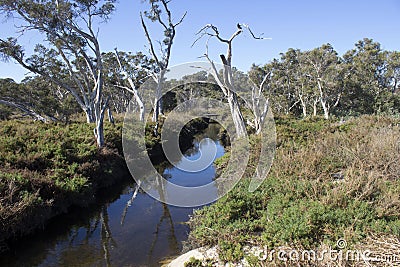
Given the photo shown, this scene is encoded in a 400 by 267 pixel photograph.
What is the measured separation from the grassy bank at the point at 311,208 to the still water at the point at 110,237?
88 cm

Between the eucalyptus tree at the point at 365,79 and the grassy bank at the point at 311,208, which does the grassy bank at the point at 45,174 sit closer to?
the grassy bank at the point at 311,208

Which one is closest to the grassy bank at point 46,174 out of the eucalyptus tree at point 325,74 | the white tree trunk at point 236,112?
the white tree trunk at point 236,112

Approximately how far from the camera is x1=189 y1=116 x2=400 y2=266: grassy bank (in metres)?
4.88

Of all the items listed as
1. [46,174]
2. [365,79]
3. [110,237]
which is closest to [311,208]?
[110,237]

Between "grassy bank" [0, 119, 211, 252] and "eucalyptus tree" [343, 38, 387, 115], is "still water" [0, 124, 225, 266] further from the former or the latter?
"eucalyptus tree" [343, 38, 387, 115]

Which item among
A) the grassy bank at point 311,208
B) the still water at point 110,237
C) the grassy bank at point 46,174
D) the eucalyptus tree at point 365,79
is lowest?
the still water at point 110,237

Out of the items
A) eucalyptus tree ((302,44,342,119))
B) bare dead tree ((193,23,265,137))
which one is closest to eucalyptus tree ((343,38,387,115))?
eucalyptus tree ((302,44,342,119))

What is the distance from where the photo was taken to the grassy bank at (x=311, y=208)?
4875 millimetres

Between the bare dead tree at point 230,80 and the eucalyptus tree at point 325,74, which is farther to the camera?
the eucalyptus tree at point 325,74

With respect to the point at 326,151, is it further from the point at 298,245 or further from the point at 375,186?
the point at 298,245

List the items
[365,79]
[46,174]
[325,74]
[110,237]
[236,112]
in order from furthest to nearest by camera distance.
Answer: [365,79] < [325,74] < [236,112] < [46,174] < [110,237]

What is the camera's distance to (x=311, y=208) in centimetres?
543

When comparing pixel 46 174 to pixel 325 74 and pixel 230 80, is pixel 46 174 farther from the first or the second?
pixel 325 74

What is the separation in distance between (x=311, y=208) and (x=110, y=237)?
4.94 meters
